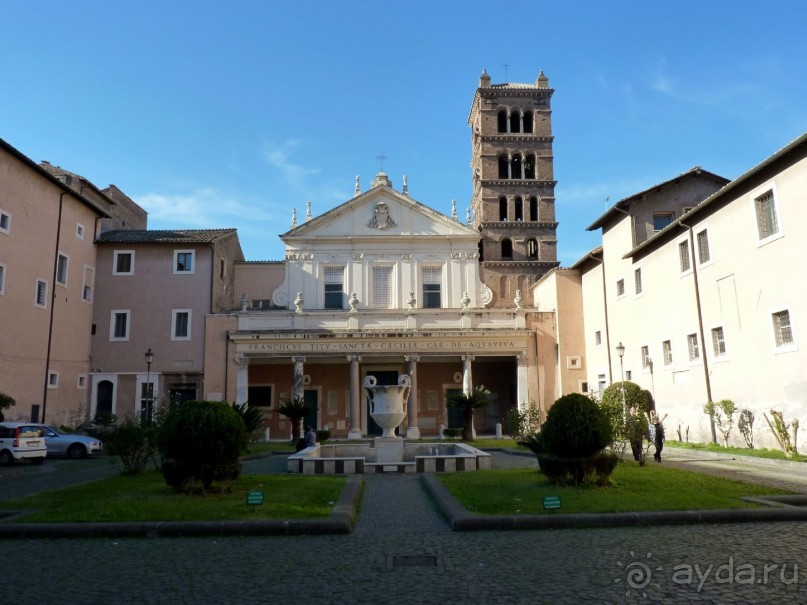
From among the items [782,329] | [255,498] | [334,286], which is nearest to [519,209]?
[334,286]

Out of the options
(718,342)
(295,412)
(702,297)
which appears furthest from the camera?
(295,412)

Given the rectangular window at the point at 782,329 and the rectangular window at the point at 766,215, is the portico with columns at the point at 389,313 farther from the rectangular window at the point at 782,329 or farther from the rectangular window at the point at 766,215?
the rectangular window at the point at 782,329

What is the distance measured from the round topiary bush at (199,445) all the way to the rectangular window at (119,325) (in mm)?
23933

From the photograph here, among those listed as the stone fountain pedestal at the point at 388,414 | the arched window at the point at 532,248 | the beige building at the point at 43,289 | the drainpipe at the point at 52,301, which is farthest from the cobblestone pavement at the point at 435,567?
the arched window at the point at 532,248

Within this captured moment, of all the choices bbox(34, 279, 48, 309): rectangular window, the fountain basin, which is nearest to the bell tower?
bbox(34, 279, 48, 309): rectangular window

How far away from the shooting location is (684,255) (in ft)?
83.9

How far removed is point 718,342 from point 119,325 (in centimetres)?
2822

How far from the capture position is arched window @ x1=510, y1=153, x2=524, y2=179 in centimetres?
4663

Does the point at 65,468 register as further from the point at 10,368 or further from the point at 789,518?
the point at 789,518

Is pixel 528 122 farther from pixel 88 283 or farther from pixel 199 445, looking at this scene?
pixel 199 445

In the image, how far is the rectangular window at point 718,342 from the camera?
22844 millimetres

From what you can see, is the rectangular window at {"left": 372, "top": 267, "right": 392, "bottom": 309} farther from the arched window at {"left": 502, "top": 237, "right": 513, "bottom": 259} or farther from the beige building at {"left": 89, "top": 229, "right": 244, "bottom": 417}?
the arched window at {"left": 502, "top": 237, "right": 513, "bottom": 259}

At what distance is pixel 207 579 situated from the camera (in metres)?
6.88

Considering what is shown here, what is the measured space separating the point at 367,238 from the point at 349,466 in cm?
2160
